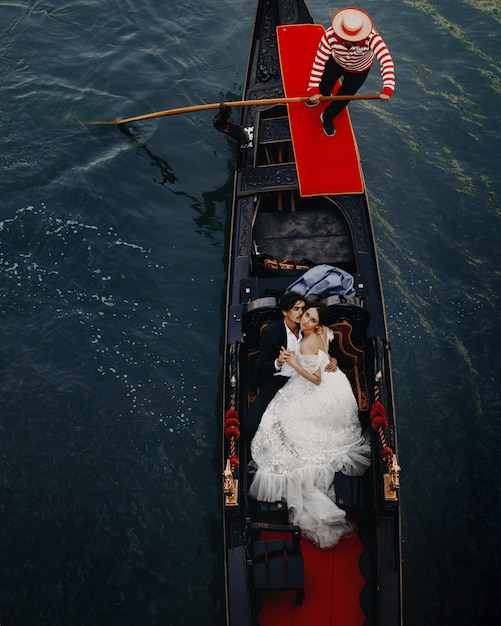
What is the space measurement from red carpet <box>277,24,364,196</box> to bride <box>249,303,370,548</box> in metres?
A: 2.45

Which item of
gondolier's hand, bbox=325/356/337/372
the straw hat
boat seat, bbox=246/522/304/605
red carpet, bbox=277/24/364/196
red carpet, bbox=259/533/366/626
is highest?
the straw hat

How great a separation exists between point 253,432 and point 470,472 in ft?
8.84

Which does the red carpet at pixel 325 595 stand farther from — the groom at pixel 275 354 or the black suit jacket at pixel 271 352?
the black suit jacket at pixel 271 352

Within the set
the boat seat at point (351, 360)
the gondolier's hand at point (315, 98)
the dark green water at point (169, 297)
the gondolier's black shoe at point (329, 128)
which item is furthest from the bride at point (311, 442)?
the gondolier's black shoe at point (329, 128)

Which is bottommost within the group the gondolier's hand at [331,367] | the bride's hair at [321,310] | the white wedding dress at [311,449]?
the white wedding dress at [311,449]

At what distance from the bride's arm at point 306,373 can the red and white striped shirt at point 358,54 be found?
3595 mm

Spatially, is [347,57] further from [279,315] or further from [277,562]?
[277,562]

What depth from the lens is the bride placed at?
4.47 metres

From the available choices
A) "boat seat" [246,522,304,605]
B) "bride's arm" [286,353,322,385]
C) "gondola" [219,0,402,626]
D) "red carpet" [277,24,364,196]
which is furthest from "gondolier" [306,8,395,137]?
"boat seat" [246,522,304,605]

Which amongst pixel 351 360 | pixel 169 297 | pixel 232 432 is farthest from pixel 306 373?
pixel 169 297

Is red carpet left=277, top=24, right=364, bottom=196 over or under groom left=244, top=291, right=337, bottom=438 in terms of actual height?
over

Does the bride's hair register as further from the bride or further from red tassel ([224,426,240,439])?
red tassel ([224,426,240,439])

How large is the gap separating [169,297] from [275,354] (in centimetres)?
275

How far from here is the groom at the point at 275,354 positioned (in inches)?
Result: 188
